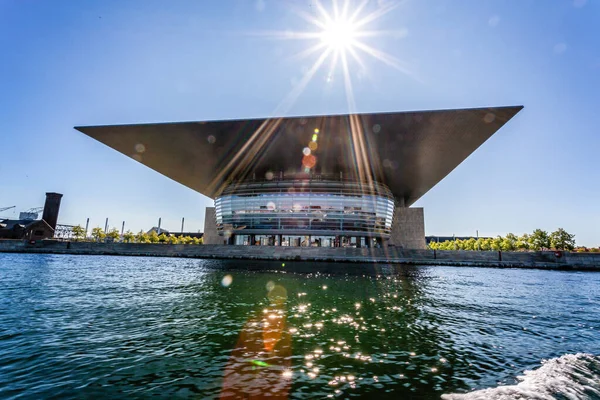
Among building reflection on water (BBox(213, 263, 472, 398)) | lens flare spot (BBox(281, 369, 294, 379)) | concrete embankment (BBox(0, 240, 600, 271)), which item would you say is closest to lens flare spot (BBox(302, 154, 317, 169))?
concrete embankment (BBox(0, 240, 600, 271))

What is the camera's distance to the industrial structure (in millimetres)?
24406

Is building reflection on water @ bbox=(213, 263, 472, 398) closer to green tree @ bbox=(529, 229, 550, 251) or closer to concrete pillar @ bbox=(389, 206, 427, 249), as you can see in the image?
concrete pillar @ bbox=(389, 206, 427, 249)

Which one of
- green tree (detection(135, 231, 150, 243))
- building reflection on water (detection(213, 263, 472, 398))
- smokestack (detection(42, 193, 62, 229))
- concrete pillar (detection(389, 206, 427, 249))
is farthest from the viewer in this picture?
green tree (detection(135, 231, 150, 243))

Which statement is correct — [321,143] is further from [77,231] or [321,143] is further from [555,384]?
[77,231]

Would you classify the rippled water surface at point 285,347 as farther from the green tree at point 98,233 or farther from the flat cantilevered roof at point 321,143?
the green tree at point 98,233

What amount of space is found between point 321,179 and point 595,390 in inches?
1448

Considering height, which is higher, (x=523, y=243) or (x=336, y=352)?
(x=523, y=243)

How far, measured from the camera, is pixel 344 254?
1189 inches

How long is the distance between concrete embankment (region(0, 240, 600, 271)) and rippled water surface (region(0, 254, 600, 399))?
20835 millimetres

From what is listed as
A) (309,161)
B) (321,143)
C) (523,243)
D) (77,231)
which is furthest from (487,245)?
(77,231)

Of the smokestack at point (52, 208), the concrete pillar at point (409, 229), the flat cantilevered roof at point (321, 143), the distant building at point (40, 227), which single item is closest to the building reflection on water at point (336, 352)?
the flat cantilevered roof at point (321, 143)

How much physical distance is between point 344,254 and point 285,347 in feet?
85.6

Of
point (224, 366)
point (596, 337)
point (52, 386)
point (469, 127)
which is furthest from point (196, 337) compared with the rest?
point (469, 127)

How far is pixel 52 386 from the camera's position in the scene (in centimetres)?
324
